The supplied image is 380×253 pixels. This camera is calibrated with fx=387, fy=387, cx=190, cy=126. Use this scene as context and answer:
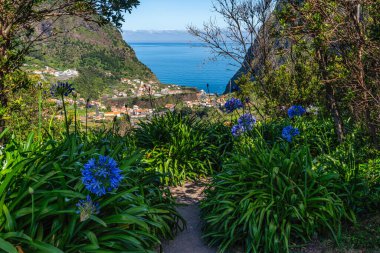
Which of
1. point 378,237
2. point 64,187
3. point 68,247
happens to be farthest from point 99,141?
point 378,237

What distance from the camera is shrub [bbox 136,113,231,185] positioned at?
254 inches

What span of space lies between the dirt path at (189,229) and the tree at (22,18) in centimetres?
311

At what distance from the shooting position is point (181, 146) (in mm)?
6707

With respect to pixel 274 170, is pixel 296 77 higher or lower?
higher

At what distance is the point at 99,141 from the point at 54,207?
7.72ft

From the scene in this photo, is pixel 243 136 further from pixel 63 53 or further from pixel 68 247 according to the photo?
pixel 63 53

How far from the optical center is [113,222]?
337cm

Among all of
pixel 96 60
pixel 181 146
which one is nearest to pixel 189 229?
pixel 181 146

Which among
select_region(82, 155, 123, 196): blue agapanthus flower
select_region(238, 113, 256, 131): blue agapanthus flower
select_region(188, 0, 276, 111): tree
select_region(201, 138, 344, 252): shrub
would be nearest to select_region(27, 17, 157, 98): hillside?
select_region(188, 0, 276, 111): tree

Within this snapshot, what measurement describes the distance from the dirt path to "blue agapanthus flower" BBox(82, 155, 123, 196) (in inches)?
68.1

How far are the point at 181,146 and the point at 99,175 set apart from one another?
3.89 m

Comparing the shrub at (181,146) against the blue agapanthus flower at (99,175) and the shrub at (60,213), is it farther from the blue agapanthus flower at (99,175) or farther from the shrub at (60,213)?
the blue agapanthus flower at (99,175)

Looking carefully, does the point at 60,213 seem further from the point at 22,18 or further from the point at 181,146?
the point at 22,18

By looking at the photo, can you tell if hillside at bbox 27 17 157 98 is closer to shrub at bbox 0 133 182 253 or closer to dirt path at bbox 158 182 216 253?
dirt path at bbox 158 182 216 253
